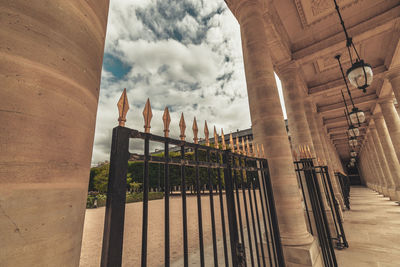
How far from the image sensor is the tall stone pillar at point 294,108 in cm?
852

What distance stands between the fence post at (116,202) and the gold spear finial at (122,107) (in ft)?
0.19

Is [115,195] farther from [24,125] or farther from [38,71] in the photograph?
[38,71]

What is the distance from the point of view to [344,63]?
1070 cm

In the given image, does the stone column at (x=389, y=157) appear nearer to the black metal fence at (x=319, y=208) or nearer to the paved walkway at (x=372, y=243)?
the paved walkway at (x=372, y=243)

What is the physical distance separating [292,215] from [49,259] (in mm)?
4565

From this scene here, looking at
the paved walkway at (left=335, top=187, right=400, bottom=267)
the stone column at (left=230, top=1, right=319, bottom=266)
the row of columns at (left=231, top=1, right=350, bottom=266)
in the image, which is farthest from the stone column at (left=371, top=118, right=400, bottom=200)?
the stone column at (left=230, top=1, right=319, bottom=266)

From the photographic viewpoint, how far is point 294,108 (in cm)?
880

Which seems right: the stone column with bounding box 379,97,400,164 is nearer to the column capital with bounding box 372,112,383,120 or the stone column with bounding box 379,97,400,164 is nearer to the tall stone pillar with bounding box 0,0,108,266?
the column capital with bounding box 372,112,383,120

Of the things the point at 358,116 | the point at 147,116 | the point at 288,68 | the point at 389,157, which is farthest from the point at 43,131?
the point at 389,157

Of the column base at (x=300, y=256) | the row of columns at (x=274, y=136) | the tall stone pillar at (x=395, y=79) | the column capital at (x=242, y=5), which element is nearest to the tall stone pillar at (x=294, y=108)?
the column capital at (x=242, y=5)

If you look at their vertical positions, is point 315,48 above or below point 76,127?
above

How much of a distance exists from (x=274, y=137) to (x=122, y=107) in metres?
4.01

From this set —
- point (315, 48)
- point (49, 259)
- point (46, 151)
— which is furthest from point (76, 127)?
point (315, 48)

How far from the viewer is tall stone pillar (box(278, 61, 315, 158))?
852 cm
